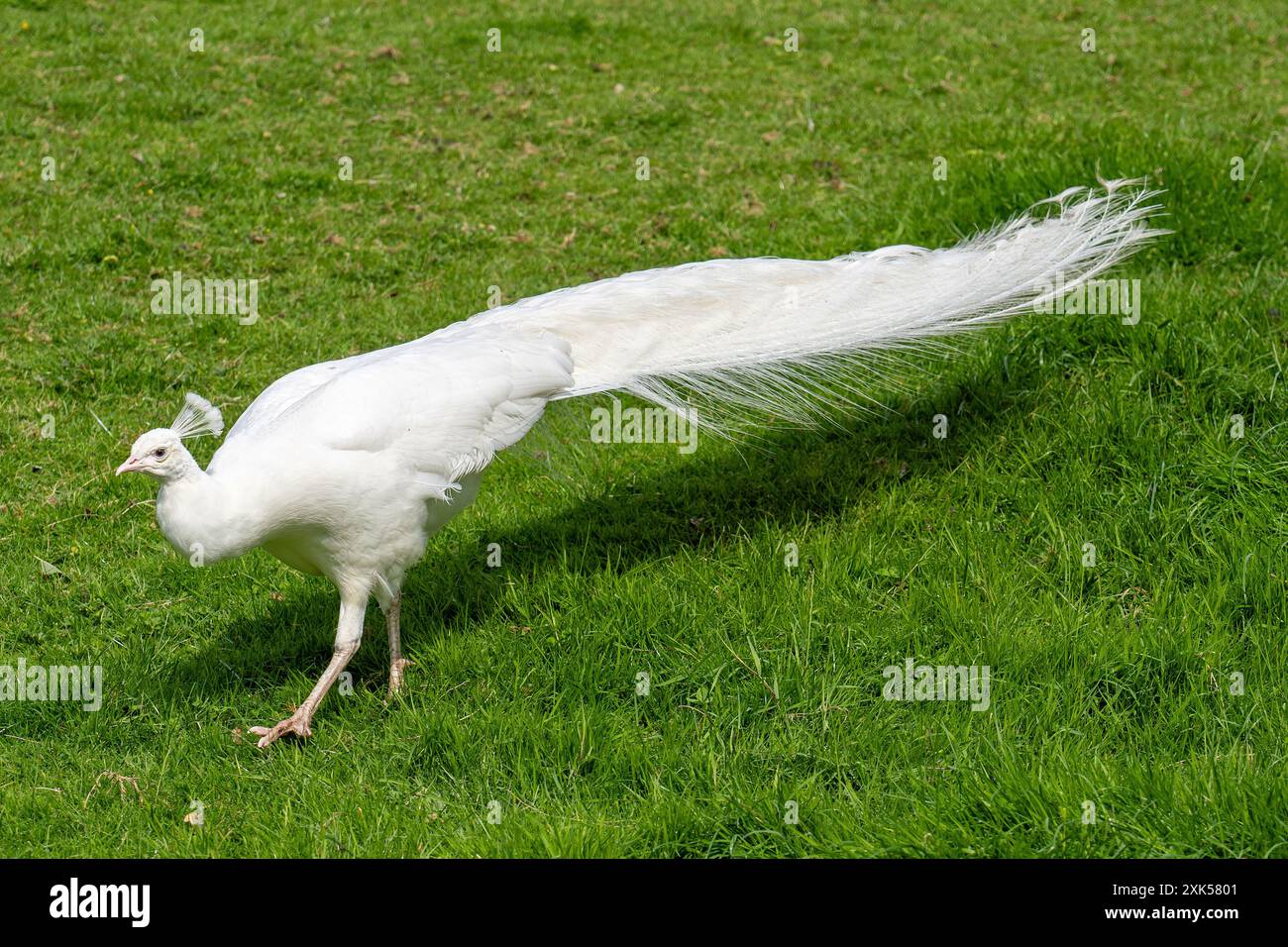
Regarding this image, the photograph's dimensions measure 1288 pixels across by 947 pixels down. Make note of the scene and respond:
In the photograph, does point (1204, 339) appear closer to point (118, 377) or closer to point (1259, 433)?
point (1259, 433)

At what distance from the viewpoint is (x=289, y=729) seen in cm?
415

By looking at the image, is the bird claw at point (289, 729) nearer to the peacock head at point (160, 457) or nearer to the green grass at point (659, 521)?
the green grass at point (659, 521)

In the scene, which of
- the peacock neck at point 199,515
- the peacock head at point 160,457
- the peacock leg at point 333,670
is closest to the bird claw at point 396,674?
the peacock leg at point 333,670

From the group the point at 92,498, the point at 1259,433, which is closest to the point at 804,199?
the point at 1259,433

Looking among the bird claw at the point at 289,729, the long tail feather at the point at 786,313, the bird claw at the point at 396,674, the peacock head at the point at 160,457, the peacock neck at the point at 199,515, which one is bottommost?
the bird claw at the point at 289,729

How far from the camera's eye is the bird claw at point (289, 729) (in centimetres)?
414

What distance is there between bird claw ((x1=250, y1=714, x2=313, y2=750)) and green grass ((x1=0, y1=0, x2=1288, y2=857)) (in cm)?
7

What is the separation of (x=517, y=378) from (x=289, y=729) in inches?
55.0

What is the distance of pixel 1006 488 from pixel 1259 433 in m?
1.01

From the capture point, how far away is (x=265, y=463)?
3910mm

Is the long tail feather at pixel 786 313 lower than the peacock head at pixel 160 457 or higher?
higher

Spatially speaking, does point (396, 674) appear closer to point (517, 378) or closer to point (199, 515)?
point (199, 515)

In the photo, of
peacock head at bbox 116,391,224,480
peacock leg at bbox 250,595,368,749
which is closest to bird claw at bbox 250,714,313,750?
Answer: peacock leg at bbox 250,595,368,749

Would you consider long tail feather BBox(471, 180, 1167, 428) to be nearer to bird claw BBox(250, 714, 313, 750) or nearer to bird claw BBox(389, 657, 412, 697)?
bird claw BBox(389, 657, 412, 697)
